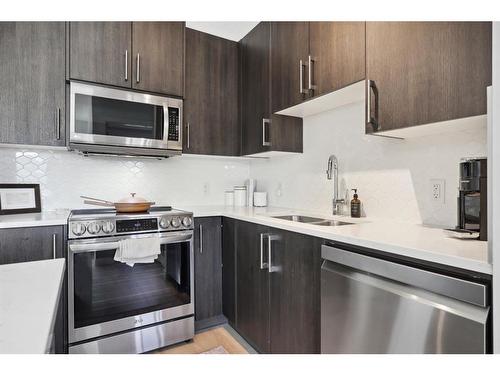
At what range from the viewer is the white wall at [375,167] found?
56.6 inches

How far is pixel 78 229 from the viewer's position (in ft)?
5.50

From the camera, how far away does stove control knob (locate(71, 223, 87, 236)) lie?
5.47ft

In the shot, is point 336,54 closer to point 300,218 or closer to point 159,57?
point 300,218

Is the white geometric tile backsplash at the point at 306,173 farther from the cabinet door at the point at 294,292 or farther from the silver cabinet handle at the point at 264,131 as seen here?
the cabinet door at the point at 294,292

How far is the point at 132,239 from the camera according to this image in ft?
5.91

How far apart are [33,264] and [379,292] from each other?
3.90 ft

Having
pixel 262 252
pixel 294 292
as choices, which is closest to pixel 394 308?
pixel 294 292

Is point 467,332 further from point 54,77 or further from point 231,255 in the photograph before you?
point 54,77

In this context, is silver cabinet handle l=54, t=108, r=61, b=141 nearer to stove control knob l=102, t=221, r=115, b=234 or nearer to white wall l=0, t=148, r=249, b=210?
white wall l=0, t=148, r=249, b=210

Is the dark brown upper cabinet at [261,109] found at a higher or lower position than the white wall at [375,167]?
higher

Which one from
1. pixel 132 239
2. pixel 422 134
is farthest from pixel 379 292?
pixel 132 239

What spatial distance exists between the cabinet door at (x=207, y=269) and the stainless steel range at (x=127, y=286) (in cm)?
13

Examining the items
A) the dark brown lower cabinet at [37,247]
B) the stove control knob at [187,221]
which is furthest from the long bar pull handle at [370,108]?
the dark brown lower cabinet at [37,247]

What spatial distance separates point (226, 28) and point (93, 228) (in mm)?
1918
